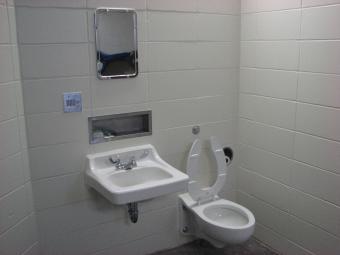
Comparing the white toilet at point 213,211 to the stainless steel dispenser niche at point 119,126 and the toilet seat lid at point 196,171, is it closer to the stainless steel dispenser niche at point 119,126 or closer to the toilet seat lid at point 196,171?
the toilet seat lid at point 196,171

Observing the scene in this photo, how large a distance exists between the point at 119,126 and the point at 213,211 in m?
0.87

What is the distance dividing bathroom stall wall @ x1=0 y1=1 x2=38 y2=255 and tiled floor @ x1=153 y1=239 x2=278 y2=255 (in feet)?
3.22

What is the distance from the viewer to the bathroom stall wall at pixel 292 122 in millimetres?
1966

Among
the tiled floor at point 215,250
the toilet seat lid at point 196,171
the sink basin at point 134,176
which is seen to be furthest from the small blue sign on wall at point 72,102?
the tiled floor at point 215,250

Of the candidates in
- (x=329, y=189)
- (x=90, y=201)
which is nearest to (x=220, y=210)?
(x=329, y=189)

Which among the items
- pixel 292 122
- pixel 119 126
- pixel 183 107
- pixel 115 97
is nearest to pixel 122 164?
pixel 119 126

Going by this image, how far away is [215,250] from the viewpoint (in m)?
2.46

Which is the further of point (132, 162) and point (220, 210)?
point (220, 210)

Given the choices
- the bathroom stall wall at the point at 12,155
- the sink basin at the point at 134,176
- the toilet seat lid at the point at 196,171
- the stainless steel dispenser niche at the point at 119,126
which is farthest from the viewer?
the toilet seat lid at the point at 196,171

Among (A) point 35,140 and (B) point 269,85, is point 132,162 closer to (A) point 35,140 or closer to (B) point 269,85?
(A) point 35,140

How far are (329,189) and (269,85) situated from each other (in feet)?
2.43

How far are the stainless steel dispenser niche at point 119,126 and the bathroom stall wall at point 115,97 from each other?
0.13ft

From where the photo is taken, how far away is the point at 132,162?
2.13m

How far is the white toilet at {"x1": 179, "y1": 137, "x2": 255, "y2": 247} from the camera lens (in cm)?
212
